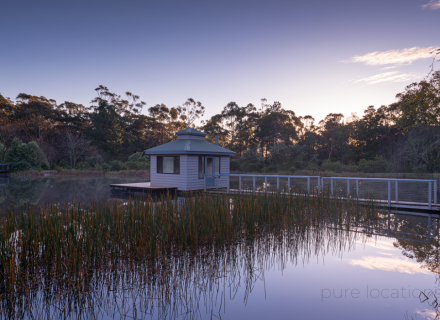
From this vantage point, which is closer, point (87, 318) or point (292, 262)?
point (87, 318)

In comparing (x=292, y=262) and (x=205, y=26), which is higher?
(x=205, y=26)

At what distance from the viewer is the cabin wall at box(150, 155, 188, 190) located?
12711mm

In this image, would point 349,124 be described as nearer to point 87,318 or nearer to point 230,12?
point 230,12

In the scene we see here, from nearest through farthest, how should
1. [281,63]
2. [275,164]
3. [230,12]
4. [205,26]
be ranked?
1. [230,12]
2. [205,26]
3. [281,63]
4. [275,164]

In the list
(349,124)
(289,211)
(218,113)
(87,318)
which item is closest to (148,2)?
(289,211)

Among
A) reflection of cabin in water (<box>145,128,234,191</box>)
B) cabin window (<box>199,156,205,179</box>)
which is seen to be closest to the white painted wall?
reflection of cabin in water (<box>145,128,234,191</box>)

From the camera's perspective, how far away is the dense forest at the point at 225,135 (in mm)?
24938

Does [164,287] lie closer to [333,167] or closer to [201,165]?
[201,165]

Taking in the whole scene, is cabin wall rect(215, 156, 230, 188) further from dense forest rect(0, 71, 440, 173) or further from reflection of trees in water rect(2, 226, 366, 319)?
dense forest rect(0, 71, 440, 173)

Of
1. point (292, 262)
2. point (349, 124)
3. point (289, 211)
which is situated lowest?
point (292, 262)

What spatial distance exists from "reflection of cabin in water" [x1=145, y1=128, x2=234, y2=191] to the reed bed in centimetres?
727

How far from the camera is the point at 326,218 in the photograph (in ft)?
23.1

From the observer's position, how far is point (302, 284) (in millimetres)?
3756

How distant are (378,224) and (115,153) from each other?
108 feet
